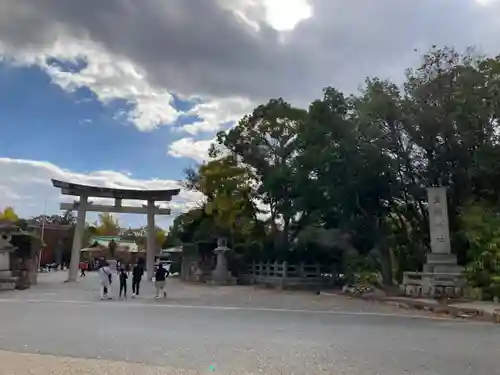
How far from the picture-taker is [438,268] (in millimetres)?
18031

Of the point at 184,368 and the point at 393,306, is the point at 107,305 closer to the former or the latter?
the point at 393,306

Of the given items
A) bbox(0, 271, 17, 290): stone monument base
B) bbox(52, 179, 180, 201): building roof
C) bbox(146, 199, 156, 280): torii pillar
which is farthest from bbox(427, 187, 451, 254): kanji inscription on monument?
bbox(146, 199, 156, 280): torii pillar

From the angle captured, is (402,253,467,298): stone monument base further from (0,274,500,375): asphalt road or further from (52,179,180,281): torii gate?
(52,179,180,281): torii gate

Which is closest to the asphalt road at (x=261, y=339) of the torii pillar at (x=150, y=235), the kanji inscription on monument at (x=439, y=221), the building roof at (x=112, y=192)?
the kanji inscription on monument at (x=439, y=221)

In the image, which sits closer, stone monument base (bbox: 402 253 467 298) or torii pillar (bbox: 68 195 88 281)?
stone monument base (bbox: 402 253 467 298)

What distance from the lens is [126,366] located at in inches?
256

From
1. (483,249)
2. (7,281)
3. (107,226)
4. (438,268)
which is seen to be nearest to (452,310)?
(438,268)

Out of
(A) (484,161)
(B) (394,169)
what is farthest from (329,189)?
(A) (484,161)

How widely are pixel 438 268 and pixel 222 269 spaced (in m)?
14.8

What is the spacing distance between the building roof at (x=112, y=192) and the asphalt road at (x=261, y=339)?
16261 millimetres

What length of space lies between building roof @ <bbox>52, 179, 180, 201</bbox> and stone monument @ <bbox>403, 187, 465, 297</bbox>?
57.5ft

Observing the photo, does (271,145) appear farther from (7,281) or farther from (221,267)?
(7,281)

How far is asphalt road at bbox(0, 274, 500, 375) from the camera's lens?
684 cm

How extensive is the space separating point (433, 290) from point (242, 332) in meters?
9.94
